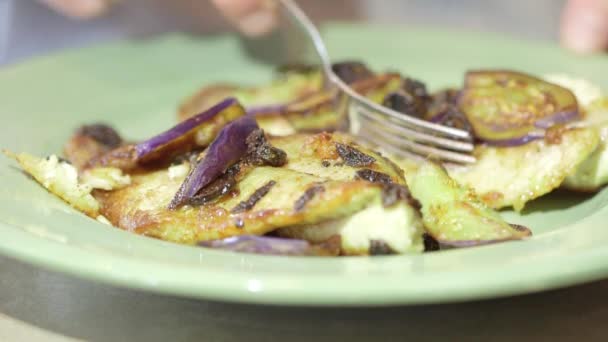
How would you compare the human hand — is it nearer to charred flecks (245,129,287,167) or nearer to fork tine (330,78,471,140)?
fork tine (330,78,471,140)

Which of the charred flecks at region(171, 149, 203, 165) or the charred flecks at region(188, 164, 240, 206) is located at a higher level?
the charred flecks at region(188, 164, 240, 206)

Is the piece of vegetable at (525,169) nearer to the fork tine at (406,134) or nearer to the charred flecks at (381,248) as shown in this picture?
the fork tine at (406,134)

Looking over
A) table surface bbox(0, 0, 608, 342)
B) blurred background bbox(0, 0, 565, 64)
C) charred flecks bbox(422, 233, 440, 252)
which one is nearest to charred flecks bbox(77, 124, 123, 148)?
table surface bbox(0, 0, 608, 342)

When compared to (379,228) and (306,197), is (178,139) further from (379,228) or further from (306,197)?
(379,228)

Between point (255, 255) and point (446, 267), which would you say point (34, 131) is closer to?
point (255, 255)

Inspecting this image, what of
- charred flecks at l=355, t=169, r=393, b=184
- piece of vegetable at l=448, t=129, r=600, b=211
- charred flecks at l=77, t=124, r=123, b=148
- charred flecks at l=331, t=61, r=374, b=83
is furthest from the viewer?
charred flecks at l=331, t=61, r=374, b=83

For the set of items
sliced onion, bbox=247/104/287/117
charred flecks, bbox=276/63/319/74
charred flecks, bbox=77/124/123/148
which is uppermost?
sliced onion, bbox=247/104/287/117

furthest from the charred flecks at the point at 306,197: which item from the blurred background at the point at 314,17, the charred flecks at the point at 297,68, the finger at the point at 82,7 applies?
the blurred background at the point at 314,17
